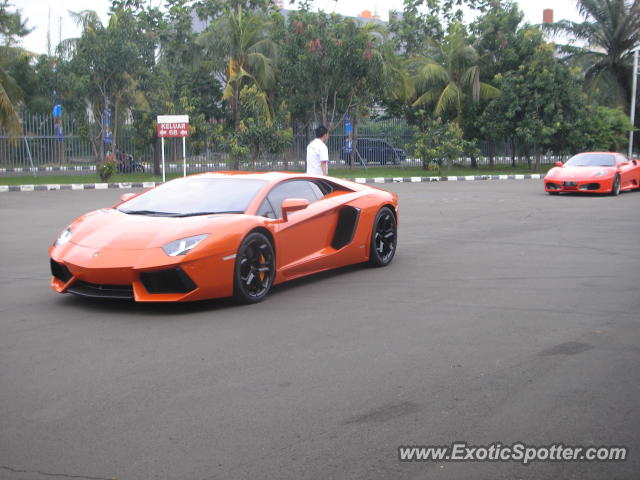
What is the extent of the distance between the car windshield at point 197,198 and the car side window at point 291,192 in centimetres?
16

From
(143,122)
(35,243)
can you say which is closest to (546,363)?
(35,243)

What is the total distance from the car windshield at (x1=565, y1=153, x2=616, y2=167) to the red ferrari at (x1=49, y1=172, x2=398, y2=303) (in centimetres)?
1386

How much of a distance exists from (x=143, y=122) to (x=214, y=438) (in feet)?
94.5

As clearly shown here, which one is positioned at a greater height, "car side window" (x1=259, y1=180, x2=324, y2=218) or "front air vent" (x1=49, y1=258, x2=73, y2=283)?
"car side window" (x1=259, y1=180, x2=324, y2=218)

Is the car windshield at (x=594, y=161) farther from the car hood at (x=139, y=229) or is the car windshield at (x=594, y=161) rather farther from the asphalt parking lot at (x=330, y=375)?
the car hood at (x=139, y=229)

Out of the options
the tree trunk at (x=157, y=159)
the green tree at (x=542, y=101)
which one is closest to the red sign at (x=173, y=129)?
the tree trunk at (x=157, y=159)

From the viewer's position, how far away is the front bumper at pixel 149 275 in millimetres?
6426

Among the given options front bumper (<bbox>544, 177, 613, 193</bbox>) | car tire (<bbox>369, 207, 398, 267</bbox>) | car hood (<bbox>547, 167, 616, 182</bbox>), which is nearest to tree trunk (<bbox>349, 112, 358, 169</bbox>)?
car hood (<bbox>547, 167, 616, 182</bbox>)

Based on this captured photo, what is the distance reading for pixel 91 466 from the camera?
11.2 feet

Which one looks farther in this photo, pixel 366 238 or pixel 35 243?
pixel 35 243

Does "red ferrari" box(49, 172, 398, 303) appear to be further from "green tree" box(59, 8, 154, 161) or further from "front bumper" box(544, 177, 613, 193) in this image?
Answer: "green tree" box(59, 8, 154, 161)

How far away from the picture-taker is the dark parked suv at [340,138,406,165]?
39750 mm

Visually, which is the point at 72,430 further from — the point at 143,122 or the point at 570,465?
the point at 143,122

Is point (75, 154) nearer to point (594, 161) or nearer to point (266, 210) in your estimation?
point (594, 161)
